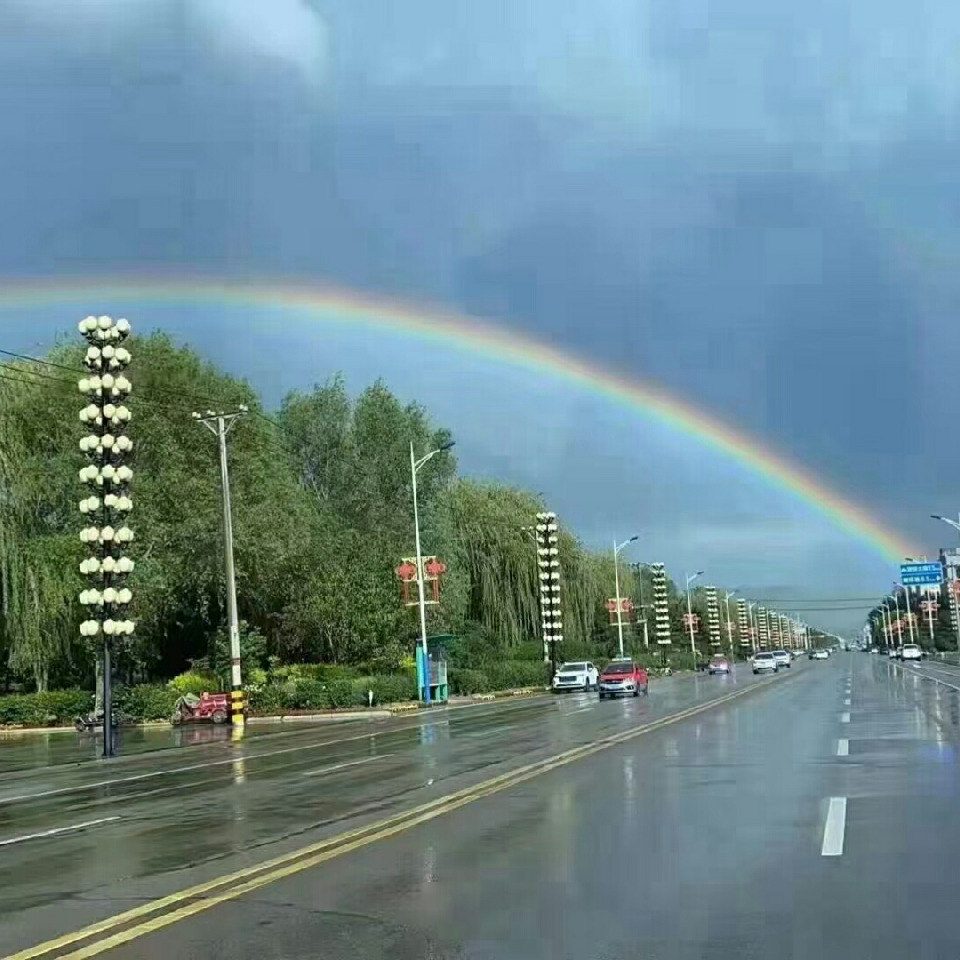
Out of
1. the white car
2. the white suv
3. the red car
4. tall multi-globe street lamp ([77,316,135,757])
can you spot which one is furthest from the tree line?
the white suv

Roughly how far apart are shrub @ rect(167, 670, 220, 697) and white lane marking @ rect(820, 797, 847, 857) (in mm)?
35611

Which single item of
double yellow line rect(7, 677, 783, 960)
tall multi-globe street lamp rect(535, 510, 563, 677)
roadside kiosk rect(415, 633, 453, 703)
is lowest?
double yellow line rect(7, 677, 783, 960)

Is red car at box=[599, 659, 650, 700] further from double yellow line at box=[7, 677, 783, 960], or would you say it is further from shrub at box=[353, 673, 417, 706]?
double yellow line at box=[7, 677, 783, 960]

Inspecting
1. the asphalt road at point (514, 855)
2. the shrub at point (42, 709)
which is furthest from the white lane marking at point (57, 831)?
the shrub at point (42, 709)

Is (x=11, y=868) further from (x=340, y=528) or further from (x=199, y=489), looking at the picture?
(x=340, y=528)

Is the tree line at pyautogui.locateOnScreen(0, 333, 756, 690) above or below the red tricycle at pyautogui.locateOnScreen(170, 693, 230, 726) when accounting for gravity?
above

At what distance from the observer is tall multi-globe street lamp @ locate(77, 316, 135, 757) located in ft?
92.8

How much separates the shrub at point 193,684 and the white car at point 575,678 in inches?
833

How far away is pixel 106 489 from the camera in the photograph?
2941 cm

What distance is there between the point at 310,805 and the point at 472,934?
26.2ft

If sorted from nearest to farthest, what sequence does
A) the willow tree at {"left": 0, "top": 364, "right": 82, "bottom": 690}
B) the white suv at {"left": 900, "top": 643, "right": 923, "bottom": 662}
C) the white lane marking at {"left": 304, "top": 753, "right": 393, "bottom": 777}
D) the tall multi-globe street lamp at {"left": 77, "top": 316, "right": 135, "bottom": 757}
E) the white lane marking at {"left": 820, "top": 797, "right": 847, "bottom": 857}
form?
the white lane marking at {"left": 820, "top": 797, "right": 847, "bottom": 857}
the white lane marking at {"left": 304, "top": 753, "right": 393, "bottom": 777}
the tall multi-globe street lamp at {"left": 77, "top": 316, "right": 135, "bottom": 757}
the willow tree at {"left": 0, "top": 364, "right": 82, "bottom": 690}
the white suv at {"left": 900, "top": 643, "right": 923, "bottom": 662}

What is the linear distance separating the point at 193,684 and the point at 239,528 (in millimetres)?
6782

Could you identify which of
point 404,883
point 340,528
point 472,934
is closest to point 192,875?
point 404,883

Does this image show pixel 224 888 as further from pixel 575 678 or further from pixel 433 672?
pixel 575 678
